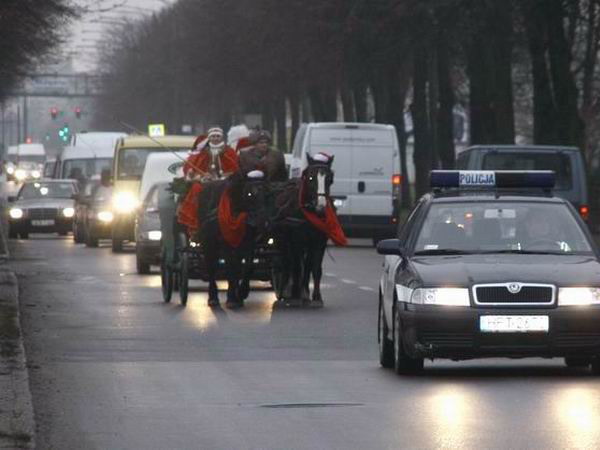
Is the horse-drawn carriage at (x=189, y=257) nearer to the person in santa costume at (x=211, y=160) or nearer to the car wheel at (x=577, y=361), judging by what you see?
the person in santa costume at (x=211, y=160)

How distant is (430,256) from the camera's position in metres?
16.1

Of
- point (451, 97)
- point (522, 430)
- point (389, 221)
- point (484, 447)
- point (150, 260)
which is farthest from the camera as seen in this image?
point (451, 97)

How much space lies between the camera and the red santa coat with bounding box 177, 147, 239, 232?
81.2 feet

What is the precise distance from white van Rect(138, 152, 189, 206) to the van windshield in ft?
17.7

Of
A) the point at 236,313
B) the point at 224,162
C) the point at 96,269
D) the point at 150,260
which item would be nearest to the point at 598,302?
the point at 236,313

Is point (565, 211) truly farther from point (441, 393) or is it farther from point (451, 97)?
point (451, 97)

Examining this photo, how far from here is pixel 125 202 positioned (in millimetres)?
42312

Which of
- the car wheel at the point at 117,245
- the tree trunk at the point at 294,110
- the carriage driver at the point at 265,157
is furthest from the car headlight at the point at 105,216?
the tree trunk at the point at 294,110

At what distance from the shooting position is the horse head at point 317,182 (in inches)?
937

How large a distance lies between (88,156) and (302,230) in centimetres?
3821

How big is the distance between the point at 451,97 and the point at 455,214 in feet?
140

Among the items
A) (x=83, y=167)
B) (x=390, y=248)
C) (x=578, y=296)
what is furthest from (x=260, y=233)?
(x=83, y=167)

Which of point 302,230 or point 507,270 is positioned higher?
point 302,230

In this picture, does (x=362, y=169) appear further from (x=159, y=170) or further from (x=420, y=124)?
(x=420, y=124)
